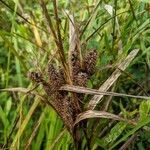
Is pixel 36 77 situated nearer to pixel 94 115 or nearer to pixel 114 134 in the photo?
pixel 94 115

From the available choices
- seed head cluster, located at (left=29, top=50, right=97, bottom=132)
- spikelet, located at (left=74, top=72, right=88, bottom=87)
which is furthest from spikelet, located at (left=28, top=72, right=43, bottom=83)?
spikelet, located at (left=74, top=72, right=88, bottom=87)

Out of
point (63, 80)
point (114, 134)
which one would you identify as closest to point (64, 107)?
point (63, 80)

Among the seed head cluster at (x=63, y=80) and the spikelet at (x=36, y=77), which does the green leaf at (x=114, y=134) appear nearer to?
the seed head cluster at (x=63, y=80)

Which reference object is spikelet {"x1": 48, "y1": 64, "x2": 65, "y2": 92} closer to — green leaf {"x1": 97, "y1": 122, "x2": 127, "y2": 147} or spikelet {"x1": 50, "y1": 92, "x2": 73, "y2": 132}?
spikelet {"x1": 50, "y1": 92, "x2": 73, "y2": 132}

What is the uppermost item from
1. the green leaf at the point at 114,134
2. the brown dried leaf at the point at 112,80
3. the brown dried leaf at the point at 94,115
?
the brown dried leaf at the point at 112,80

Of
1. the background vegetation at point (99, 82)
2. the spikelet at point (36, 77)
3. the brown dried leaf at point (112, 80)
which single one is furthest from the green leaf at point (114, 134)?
the spikelet at point (36, 77)

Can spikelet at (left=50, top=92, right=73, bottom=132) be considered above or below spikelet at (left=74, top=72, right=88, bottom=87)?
below

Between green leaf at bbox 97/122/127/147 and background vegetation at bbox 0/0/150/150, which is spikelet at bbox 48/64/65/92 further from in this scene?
green leaf at bbox 97/122/127/147

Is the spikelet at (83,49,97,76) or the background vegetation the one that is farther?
the background vegetation

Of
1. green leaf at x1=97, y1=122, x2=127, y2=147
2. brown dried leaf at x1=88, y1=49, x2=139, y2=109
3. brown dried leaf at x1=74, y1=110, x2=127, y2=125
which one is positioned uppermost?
brown dried leaf at x1=88, y1=49, x2=139, y2=109
